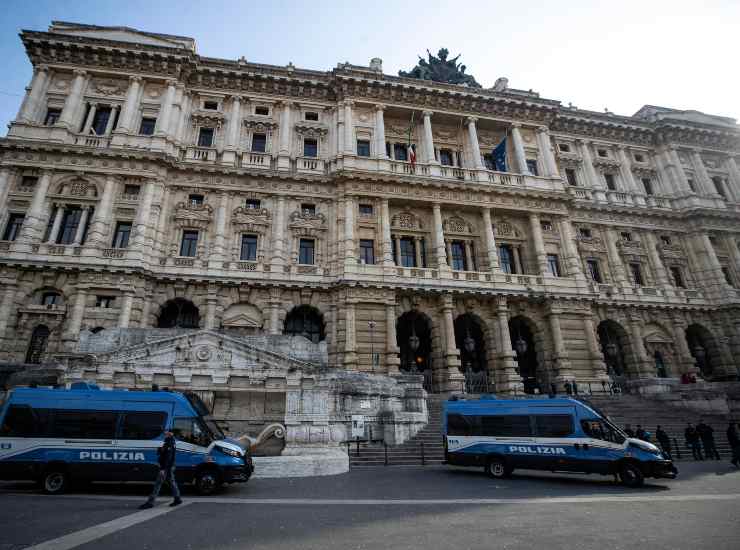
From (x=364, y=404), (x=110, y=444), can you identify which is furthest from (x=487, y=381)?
(x=110, y=444)

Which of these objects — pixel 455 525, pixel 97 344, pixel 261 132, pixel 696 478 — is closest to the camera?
pixel 455 525

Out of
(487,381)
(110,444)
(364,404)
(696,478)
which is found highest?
(487,381)

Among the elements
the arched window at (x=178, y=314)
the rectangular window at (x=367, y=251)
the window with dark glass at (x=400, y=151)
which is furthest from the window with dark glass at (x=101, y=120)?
the window with dark glass at (x=400, y=151)

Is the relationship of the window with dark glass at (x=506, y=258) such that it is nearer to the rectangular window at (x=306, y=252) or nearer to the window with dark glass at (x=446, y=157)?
the window with dark glass at (x=446, y=157)

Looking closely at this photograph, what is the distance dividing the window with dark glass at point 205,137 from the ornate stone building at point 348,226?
0.24m

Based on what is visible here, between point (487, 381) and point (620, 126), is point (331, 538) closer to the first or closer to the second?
point (487, 381)

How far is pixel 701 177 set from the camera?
3291cm

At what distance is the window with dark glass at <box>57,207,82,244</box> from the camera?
2183 cm

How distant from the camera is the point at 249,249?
78.5ft

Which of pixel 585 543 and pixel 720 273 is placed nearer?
pixel 585 543

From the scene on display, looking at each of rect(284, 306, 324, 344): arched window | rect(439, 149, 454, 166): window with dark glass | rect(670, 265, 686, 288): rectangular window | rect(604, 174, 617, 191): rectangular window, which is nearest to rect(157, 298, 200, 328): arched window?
rect(284, 306, 324, 344): arched window

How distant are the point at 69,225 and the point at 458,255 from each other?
942 inches

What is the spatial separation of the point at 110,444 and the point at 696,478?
595 inches

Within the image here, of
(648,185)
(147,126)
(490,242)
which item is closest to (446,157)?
(490,242)
